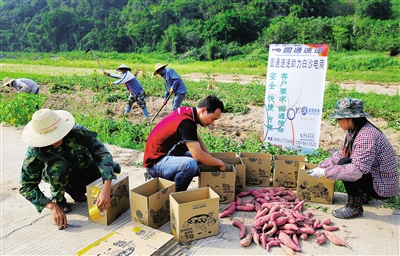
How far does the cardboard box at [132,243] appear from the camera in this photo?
85.5 inches

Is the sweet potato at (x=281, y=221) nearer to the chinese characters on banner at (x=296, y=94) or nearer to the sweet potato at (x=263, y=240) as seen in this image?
the sweet potato at (x=263, y=240)

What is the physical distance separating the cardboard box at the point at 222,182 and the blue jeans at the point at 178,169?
119 millimetres

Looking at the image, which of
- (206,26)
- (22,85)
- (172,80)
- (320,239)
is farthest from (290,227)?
(206,26)

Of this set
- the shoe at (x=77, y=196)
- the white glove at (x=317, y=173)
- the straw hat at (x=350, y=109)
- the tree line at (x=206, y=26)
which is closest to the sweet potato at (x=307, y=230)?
the white glove at (x=317, y=173)

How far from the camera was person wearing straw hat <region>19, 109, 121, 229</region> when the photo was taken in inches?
96.2

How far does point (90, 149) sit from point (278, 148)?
267cm

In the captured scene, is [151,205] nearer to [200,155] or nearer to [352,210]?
[200,155]

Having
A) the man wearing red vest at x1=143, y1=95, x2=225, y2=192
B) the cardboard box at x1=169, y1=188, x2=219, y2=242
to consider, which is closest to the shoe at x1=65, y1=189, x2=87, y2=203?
the man wearing red vest at x1=143, y1=95, x2=225, y2=192

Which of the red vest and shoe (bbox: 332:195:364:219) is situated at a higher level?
the red vest

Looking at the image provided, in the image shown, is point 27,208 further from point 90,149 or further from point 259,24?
point 259,24

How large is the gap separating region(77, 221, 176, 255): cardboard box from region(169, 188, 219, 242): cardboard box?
0.12m

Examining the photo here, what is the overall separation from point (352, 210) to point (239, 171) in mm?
1090

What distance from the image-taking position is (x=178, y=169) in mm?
2883

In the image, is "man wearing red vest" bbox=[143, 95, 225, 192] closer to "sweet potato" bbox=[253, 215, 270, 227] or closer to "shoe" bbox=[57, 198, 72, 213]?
"sweet potato" bbox=[253, 215, 270, 227]
